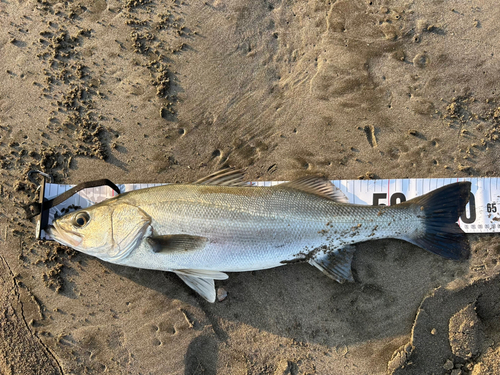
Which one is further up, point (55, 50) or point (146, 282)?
point (55, 50)

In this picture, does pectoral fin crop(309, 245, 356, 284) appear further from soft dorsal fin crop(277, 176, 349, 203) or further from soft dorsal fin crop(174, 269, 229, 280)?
soft dorsal fin crop(174, 269, 229, 280)

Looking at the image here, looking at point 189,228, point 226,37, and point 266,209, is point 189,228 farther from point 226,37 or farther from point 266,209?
point 226,37

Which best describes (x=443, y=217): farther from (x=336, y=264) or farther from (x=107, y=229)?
(x=107, y=229)

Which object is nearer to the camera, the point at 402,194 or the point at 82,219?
the point at 82,219

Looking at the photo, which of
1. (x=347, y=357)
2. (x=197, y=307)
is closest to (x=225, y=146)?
(x=197, y=307)

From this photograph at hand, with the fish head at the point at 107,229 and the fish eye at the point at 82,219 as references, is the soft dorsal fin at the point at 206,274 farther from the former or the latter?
the fish eye at the point at 82,219

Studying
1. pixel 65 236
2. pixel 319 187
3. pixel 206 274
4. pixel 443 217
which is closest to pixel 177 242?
pixel 206 274
